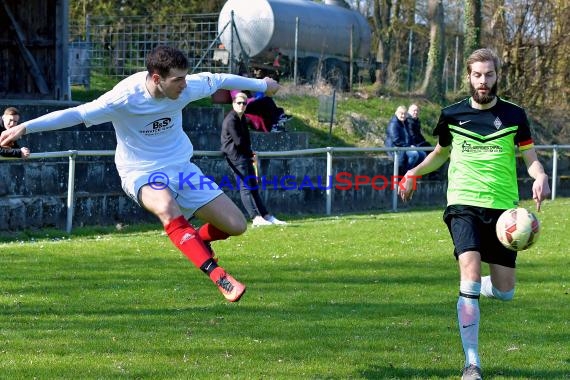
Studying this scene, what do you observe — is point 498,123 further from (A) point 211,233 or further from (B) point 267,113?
(B) point 267,113

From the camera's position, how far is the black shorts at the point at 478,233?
7738mm

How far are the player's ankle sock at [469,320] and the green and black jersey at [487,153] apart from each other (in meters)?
0.63

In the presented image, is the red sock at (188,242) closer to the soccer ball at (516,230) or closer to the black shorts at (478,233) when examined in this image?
the black shorts at (478,233)

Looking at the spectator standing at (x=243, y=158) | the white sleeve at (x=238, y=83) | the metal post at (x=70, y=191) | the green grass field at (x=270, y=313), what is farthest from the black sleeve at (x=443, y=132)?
the spectator standing at (x=243, y=158)

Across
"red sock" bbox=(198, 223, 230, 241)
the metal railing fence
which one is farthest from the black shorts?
the metal railing fence

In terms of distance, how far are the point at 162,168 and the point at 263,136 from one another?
13.1 metres

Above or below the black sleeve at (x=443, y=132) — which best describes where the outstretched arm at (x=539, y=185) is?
below

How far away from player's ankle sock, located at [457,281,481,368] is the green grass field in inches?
10.0

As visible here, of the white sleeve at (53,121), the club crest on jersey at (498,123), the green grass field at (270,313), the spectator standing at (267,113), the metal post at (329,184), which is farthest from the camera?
the spectator standing at (267,113)

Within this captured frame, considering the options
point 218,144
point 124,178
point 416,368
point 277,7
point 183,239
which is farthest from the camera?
point 277,7

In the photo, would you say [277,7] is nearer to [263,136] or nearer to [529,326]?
[263,136]

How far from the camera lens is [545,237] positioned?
1672 centimetres

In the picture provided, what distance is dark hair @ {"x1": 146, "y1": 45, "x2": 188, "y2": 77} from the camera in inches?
333

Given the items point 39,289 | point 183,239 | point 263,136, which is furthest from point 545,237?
point 183,239
